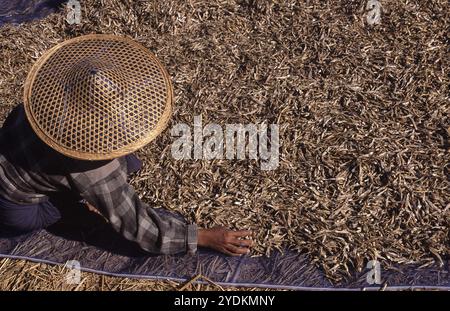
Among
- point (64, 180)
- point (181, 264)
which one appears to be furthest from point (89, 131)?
point (181, 264)

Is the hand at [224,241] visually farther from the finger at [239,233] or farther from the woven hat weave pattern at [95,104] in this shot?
the woven hat weave pattern at [95,104]

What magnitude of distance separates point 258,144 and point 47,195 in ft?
4.52

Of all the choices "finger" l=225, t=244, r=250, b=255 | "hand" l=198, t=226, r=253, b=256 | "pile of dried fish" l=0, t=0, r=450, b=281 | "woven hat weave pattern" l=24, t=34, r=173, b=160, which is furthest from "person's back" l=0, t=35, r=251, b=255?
"pile of dried fish" l=0, t=0, r=450, b=281

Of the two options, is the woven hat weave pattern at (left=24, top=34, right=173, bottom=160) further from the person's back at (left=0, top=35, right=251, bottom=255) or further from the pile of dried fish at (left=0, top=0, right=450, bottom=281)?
the pile of dried fish at (left=0, top=0, right=450, bottom=281)

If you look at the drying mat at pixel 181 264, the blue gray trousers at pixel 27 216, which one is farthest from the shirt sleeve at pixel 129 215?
the blue gray trousers at pixel 27 216

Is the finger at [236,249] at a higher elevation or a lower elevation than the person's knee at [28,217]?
lower

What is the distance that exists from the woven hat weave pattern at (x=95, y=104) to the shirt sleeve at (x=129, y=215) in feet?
0.73

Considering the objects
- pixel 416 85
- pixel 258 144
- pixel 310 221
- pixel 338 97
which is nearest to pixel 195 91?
pixel 258 144

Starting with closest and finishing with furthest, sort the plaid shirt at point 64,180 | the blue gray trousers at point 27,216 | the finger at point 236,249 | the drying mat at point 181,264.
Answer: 1. the plaid shirt at point 64,180
2. the blue gray trousers at point 27,216
3. the drying mat at point 181,264
4. the finger at point 236,249

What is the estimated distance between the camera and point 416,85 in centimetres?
371

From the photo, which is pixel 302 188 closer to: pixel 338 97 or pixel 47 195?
pixel 338 97

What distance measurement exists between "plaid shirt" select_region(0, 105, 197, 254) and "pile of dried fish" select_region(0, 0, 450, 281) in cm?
61

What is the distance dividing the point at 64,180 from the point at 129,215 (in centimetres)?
37

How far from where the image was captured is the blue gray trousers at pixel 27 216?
2779 mm
